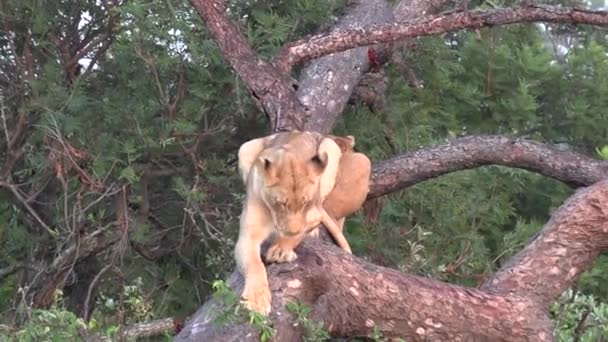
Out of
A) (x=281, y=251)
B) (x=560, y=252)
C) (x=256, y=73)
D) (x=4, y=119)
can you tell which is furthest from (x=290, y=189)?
(x=4, y=119)

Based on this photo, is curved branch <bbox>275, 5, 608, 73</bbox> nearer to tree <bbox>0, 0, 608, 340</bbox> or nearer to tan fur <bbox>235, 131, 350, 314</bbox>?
tree <bbox>0, 0, 608, 340</bbox>

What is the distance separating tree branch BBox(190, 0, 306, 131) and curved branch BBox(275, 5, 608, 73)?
6.7 inches

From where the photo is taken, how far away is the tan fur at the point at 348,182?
529cm

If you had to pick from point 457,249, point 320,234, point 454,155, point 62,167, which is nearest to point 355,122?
point 457,249

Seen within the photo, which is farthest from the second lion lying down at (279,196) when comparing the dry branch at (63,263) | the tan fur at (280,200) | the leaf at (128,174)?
the dry branch at (63,263)

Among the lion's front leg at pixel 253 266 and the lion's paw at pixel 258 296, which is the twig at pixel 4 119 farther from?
the lion's paw at pixel 258 296

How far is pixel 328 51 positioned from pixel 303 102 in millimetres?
423

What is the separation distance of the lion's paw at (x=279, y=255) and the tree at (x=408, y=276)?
3 centimetres

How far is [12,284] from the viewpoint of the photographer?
7961 mm

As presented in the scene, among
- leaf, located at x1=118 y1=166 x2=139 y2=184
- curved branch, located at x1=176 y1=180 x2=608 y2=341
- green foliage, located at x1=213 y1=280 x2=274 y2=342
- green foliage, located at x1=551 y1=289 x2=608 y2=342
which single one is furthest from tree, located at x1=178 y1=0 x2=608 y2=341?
leaf, located at x1=118 y1=166 x2=139 y2=184

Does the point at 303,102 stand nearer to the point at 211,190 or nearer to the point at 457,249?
the point at 211,190

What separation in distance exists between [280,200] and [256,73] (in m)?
1.52

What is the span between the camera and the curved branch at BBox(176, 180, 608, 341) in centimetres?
435

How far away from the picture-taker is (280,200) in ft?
13.7
